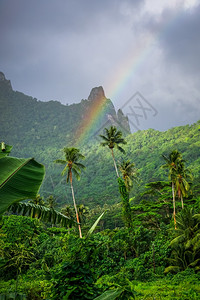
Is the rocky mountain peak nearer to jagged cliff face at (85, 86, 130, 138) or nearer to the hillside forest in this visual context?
jagged cliff face at (85, 86, 130, 138)

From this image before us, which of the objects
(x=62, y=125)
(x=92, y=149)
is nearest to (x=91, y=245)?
(x=92, y=149)

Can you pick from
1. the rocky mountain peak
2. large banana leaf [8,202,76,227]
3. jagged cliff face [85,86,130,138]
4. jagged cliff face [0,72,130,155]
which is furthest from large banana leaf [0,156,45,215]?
the rocky mountain peak

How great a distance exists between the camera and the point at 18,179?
306 centimetres

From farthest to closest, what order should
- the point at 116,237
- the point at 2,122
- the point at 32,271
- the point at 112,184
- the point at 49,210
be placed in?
the point at 2,122 → the point at 112,184 → the point at 116,237 → the point at 32,271 → the point at 49,210

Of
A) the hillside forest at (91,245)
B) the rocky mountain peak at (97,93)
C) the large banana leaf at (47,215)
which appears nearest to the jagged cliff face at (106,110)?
the rocky mountain peak at (97,93)

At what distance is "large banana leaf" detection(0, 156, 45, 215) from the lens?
2.84 m

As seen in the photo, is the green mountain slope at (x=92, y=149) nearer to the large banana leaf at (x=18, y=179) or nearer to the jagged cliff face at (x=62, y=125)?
the jagged cliff face at (x=62, y=125)

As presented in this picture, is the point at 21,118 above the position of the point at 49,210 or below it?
above

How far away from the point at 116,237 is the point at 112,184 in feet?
259

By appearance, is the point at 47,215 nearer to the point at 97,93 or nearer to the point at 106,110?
the point at 106,110

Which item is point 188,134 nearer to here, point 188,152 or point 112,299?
point 188,152

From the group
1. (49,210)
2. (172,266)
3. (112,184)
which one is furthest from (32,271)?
(112,184)

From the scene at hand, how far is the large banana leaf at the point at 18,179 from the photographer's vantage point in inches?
112

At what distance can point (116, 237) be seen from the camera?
55.3 ft
